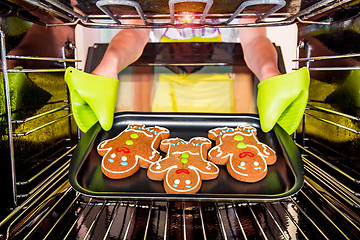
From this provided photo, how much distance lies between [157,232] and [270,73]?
1.99 ft

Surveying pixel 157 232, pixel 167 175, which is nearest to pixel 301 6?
pixel 167 175

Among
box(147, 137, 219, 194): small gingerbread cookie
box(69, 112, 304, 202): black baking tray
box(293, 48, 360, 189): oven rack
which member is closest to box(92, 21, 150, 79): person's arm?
box(69, 112, 304, 202): black baking tray

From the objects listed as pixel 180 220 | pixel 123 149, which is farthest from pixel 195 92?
pixel 180 220

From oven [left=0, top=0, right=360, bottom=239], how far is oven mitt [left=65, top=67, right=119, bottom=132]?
0.21 feet

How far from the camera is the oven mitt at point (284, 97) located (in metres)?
0.77

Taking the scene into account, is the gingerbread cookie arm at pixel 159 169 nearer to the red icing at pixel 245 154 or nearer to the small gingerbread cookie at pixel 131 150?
the small gingerbread cookie at pixel 131 150

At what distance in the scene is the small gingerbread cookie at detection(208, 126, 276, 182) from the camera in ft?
2.19

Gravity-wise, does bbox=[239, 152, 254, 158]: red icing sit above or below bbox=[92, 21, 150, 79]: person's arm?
below

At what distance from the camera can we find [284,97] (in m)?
0.79

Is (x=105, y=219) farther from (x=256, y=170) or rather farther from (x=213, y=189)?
(x=256, y=170)

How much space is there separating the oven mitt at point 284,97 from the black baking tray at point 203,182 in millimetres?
60

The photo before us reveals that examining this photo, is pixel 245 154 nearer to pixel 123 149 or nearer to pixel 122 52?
pixel 123 149

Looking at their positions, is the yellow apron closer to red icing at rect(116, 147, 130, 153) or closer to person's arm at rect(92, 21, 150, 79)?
person's arm at rect(92, 21, 150, 79)

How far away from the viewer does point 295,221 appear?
2.04 feet
